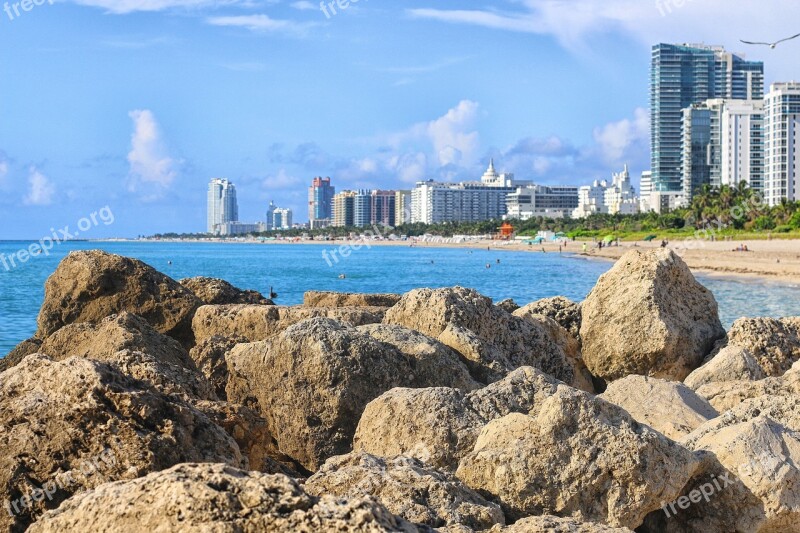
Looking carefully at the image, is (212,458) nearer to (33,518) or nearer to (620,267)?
(33,518)

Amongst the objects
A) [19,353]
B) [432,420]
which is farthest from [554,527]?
[19,353]

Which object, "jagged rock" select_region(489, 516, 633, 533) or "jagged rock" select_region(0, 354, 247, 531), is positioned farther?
"jagged rock" select_region(0, 354, 247, 531)

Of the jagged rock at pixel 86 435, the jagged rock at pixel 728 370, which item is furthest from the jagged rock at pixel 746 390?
the jagged rock at pixel 86 435

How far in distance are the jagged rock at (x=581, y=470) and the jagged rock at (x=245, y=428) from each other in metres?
1.30

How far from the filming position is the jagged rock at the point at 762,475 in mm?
5258

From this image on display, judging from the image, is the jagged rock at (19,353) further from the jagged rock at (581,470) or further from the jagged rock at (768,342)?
the jagged rock at (768,342)

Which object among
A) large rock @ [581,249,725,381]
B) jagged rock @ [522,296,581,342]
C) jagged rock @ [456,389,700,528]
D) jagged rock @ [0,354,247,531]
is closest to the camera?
jagged rock @ [0,354,247,531]

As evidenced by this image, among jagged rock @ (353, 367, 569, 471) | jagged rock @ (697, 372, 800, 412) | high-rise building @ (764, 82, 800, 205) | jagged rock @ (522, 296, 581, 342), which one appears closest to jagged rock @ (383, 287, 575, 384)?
jagged rock @ (522, 296, 581, 342)

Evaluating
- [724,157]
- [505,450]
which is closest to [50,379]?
[505,450]

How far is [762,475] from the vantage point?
532 centimetres

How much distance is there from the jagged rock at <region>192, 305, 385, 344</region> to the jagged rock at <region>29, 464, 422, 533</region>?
6.26 meters

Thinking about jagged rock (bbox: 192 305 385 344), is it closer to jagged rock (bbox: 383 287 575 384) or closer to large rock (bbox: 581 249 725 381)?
jagged rock (bbox: 383 287 575 384)

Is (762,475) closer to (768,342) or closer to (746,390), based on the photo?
(746,390)

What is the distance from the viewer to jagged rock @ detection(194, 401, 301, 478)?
17.8 feet
